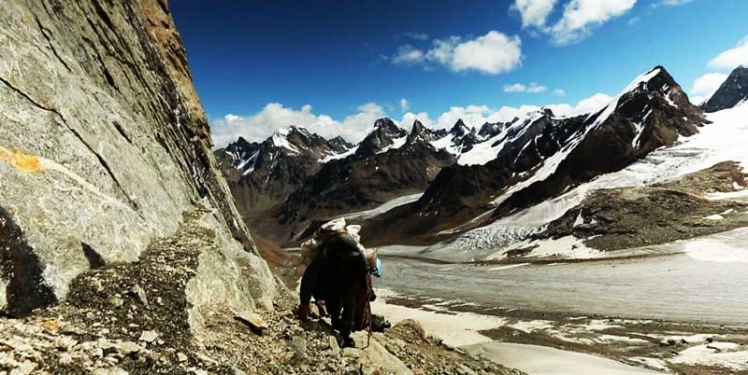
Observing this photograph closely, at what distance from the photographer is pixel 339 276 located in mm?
10125

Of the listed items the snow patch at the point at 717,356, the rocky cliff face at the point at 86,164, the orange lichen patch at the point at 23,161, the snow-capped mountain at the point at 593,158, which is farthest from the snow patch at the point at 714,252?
the orange lichen patch at the point at 23,161

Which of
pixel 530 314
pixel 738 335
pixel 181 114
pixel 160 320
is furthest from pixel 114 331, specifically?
pixel 530 314

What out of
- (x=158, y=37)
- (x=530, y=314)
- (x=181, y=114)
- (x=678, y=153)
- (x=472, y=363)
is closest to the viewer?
(x=472, y=363)

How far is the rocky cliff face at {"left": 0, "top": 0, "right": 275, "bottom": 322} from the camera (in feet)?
22.4

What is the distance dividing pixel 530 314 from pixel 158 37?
40.7 metres

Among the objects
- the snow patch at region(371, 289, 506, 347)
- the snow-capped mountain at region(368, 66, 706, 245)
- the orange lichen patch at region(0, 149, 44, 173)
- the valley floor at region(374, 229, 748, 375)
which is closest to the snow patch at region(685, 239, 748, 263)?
the valley floor at region(374, 229, 748, 375)

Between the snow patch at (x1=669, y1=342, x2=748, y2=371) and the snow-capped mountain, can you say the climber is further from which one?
the snow-capped mountain

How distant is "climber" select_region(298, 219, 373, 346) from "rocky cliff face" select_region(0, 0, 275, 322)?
192cm

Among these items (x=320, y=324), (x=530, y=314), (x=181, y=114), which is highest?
(x=181, y=114)

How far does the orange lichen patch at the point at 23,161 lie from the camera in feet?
24.4

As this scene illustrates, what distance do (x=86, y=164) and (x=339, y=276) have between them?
604 centimetres

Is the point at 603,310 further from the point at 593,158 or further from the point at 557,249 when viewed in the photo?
the point at 593,158

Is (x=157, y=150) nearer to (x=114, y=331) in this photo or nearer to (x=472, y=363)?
(x=114, y=331)

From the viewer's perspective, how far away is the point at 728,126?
15138 cm
